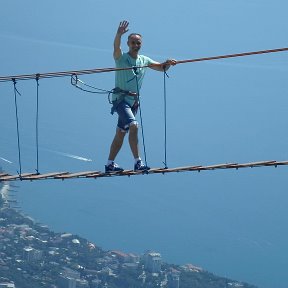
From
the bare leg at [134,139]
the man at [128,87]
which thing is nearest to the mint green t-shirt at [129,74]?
the man at [128,87]

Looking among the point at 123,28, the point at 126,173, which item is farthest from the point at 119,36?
the point at 126,173

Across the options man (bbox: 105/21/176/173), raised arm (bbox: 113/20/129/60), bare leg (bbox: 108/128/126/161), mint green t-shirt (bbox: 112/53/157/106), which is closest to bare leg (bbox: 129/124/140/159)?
man (bbox: 105/21/176/173)

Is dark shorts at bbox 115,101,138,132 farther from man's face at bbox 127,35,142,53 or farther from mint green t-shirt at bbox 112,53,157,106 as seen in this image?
man's face at bbox 127,35,142,53

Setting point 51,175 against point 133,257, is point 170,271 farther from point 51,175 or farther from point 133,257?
point 51,175

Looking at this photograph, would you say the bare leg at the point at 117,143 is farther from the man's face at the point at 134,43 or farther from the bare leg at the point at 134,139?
the man's face at the point at 134,43

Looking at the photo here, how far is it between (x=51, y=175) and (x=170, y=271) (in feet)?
66.8

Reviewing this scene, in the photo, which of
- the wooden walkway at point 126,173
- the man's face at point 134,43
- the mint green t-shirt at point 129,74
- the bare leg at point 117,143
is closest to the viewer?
the wooden walkway at point 126,173

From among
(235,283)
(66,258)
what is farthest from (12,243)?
(235,283)

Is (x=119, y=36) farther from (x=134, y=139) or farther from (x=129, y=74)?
(x=134, y=139)

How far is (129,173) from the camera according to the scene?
1059 centimetres

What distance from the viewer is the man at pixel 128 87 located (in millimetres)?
10836

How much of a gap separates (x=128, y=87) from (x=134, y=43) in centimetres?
44

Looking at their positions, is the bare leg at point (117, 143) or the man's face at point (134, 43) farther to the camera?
the bare leg at point (117, 143)

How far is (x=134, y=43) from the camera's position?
1083cm
